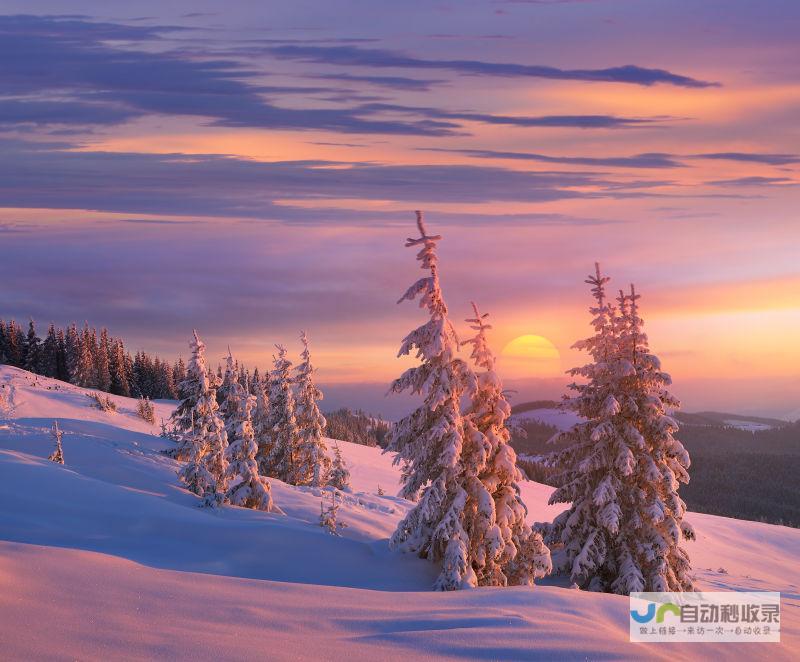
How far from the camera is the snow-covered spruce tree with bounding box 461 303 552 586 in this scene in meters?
19.0

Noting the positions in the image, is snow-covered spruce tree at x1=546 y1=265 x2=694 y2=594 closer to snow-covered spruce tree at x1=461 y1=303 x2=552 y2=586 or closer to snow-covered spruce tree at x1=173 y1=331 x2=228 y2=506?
snow-covered spruce tree at x1=461 y1=303 x2=552 y2=586

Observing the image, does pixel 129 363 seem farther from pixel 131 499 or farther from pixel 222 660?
pixel 222 660

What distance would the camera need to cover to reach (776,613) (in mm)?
17094

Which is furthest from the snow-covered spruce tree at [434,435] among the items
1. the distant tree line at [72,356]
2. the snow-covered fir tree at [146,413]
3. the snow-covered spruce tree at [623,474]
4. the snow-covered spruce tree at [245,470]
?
the distant tree line at [72,356]

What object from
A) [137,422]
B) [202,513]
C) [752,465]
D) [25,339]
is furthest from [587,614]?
[752,465]

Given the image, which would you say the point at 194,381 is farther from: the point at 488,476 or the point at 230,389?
the point at 488,476

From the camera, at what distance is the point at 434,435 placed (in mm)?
18688

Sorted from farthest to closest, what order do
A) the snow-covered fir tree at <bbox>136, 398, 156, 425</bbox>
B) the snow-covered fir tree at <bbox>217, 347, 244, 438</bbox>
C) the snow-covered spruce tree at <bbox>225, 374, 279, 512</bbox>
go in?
1. the snow-covered fir tree at <bbox>136, 398, 156, 425</bbox>
2. the snow-covered fir tree at <bbox>217, 347, 244, 438</bbox>
3. the snow-covered spruce tree at <bbox>225, 374, 279, 512</bbox>

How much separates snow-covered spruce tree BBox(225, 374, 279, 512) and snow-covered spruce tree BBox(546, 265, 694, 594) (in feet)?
34.3

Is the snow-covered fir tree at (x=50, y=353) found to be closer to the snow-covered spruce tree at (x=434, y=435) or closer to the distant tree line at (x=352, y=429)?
the distant tree line at (x=352, y=429)

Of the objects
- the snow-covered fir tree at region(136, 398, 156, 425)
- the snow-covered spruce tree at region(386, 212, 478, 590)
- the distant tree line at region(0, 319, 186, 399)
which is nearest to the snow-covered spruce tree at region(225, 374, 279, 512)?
the snow-covered spruce tree at region(386, 212, 478, 590)

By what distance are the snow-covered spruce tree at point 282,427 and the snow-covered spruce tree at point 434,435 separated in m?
23.8

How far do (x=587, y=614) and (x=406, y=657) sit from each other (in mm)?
5155

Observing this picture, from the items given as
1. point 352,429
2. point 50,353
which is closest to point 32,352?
point 50,353
